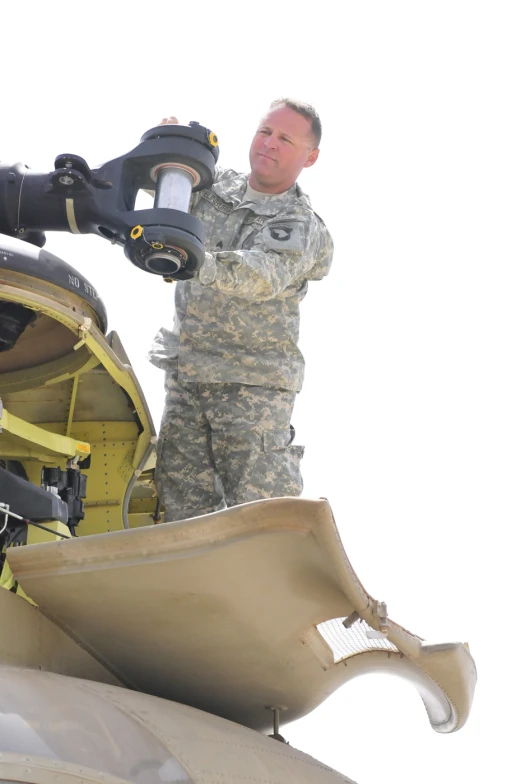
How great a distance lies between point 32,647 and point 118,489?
1.82m

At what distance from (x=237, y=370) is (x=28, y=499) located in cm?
186

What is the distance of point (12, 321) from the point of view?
4.80 metres

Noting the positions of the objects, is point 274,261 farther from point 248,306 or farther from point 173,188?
point 173,188

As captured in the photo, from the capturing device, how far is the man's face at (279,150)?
641 cm

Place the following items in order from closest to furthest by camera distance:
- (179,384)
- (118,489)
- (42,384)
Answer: (42,384), (118,489), (179,384)

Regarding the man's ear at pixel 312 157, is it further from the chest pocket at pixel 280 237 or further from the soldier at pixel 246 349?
the chest pocket at pixel 280 237

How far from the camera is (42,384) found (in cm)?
546

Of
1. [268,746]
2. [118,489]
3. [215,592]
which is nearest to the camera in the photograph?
[215,592]

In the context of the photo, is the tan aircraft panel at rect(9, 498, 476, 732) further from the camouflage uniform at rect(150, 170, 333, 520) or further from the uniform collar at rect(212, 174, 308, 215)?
the uniform collar at rect(212, 174, 308, 215)

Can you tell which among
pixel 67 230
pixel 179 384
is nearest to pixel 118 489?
pixel 179 384

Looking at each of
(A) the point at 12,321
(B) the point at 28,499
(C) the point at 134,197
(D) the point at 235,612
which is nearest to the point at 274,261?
(C) the point at 134,197

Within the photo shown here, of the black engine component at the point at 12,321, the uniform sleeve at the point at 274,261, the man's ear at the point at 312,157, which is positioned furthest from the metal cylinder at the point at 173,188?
the man's ear at the point at 312,157

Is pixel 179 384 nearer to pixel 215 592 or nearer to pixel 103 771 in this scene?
pixel 215 592

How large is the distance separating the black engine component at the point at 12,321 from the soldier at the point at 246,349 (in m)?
1.20
